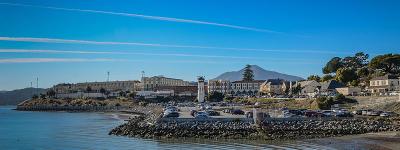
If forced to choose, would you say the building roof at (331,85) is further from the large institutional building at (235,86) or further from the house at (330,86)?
the large institutional building at (235,86)

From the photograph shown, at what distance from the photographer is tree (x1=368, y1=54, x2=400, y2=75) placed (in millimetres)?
102125

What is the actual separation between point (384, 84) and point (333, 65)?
38591mm

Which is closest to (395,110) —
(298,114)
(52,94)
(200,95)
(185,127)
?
(298,114)

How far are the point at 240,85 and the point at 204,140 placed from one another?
127 meters

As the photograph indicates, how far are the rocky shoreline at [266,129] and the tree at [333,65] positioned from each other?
75.2 m

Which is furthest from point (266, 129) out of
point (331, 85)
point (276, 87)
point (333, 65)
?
point (276, 87)

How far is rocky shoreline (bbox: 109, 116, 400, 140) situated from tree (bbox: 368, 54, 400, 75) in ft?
185

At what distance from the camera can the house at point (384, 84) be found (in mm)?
83188

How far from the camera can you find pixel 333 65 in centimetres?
12400

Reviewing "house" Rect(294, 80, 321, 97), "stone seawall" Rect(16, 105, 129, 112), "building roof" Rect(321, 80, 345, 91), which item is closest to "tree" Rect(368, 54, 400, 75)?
"house" Rect(294, 80, 321, 97)

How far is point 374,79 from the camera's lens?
89375 millimetres

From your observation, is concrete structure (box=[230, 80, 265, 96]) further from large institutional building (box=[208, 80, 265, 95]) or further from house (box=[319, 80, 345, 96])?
house (box=[319, 80, 345, 96])

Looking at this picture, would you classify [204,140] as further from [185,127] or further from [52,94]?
[52,94]

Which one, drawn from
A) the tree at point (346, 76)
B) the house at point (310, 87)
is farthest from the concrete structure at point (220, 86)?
the tree at point (346, 76)
